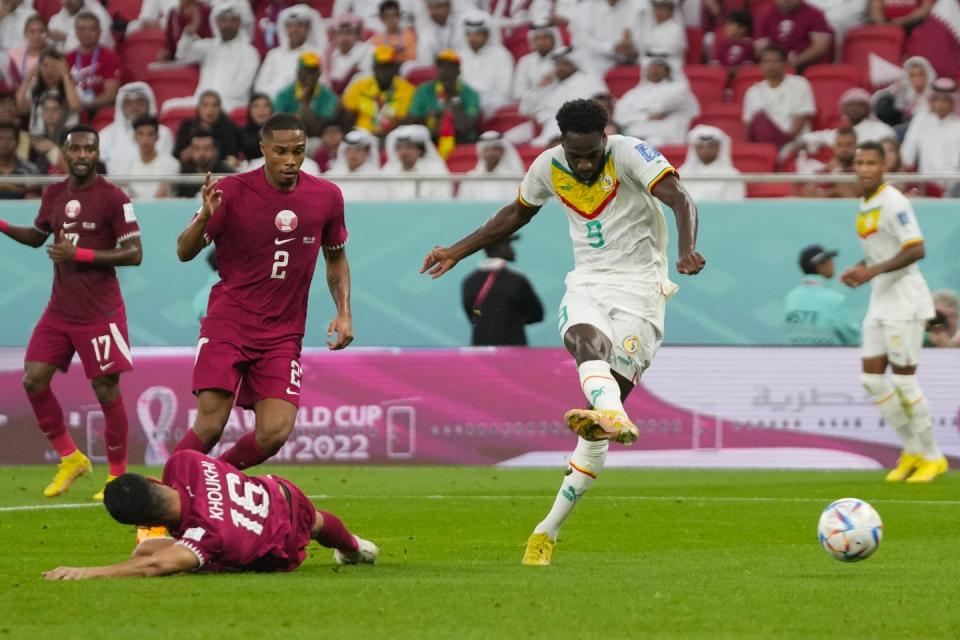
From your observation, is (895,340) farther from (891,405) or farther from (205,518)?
(205,518)

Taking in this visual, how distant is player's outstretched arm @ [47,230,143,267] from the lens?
39.0 feet

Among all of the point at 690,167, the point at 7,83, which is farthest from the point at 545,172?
the point at 7,83

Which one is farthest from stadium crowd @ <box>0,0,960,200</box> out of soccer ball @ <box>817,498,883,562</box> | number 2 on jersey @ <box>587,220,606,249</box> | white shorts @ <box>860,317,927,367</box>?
soccer ball @ <box>817,498,883,562</box>

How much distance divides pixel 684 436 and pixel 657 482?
69.3 inches

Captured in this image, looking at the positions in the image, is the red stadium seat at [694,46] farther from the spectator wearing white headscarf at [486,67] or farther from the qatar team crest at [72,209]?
the qatar team crest at [72,209]

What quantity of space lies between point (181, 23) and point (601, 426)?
51.5 feet

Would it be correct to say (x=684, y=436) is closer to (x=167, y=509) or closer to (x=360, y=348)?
(x=360, y=348)

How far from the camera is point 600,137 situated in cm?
823

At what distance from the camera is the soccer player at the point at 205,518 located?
691cm

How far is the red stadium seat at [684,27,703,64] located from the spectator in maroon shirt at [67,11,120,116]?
7.28 meters

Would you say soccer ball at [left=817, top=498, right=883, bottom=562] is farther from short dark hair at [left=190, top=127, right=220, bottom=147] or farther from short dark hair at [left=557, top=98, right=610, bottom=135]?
short dark hair at [left=190, top=127, right=220, bottom=147]

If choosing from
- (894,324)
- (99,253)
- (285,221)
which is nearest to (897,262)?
(894,324)

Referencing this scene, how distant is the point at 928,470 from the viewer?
1451 cm

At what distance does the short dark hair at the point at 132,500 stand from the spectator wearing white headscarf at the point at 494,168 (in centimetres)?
1106
